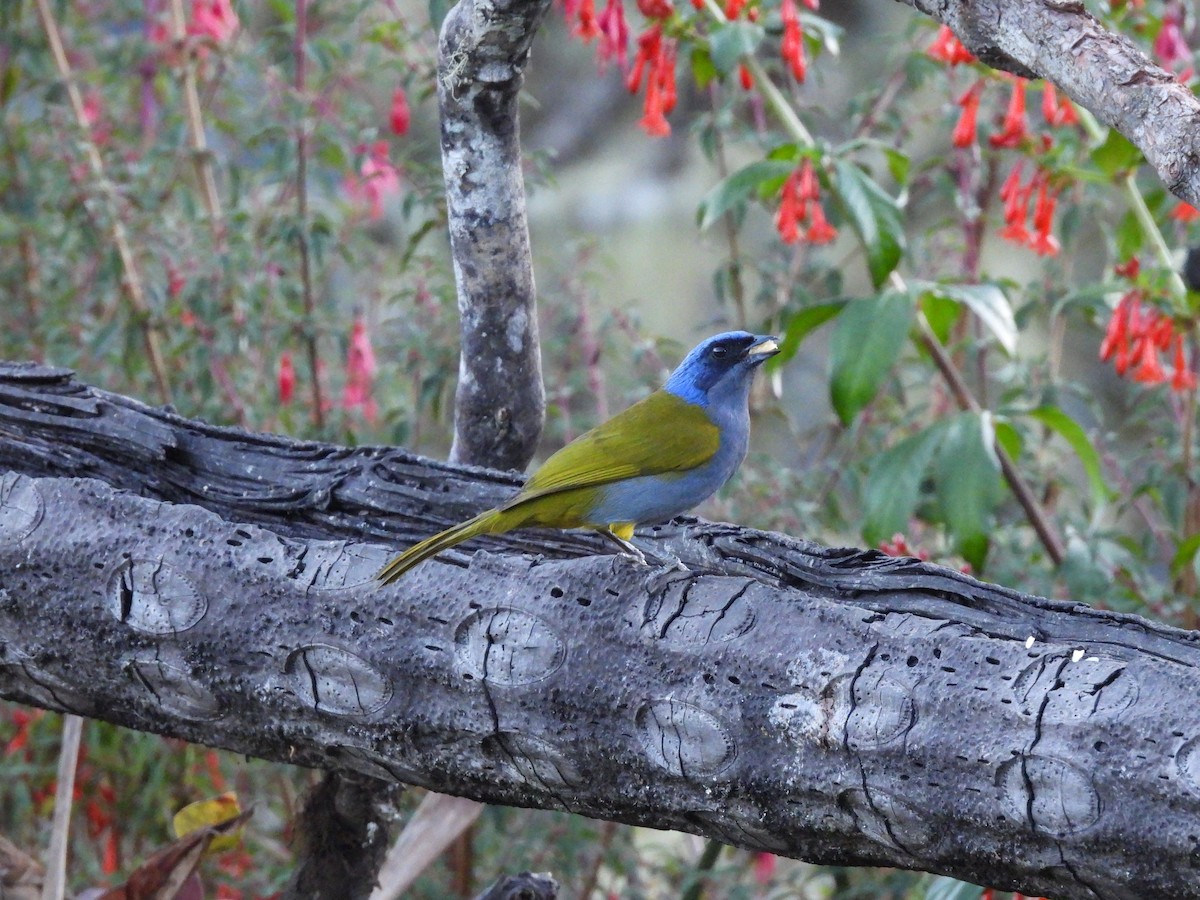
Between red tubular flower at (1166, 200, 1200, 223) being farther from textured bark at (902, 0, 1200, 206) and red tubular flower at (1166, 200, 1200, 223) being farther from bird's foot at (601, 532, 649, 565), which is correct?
bird's foot at (601, 532, 649, 565)

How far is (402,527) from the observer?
2363 millimetres

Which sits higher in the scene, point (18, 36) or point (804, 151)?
point (18, 36)

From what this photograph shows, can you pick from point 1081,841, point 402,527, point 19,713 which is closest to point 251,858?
point 19,713

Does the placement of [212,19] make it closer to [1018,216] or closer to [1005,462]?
[1018,216]

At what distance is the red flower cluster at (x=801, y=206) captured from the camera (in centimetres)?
334

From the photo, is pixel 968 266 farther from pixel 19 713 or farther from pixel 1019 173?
pixel 19 713

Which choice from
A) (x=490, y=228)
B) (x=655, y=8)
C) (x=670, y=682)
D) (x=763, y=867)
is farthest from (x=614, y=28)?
(x=763, y=867)

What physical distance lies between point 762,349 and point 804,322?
1.86 ft

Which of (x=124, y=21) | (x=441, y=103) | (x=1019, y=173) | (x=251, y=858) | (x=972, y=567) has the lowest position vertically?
(x=251, y=858)

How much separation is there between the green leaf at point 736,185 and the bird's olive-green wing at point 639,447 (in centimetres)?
67

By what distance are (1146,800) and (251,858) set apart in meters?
3.76

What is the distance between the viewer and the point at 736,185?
10.8ft

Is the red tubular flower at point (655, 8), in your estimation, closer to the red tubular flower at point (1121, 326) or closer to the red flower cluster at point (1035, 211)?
the red flower cluster at point (1035, 211)

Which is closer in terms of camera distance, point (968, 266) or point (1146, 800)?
point (1146, 800)
